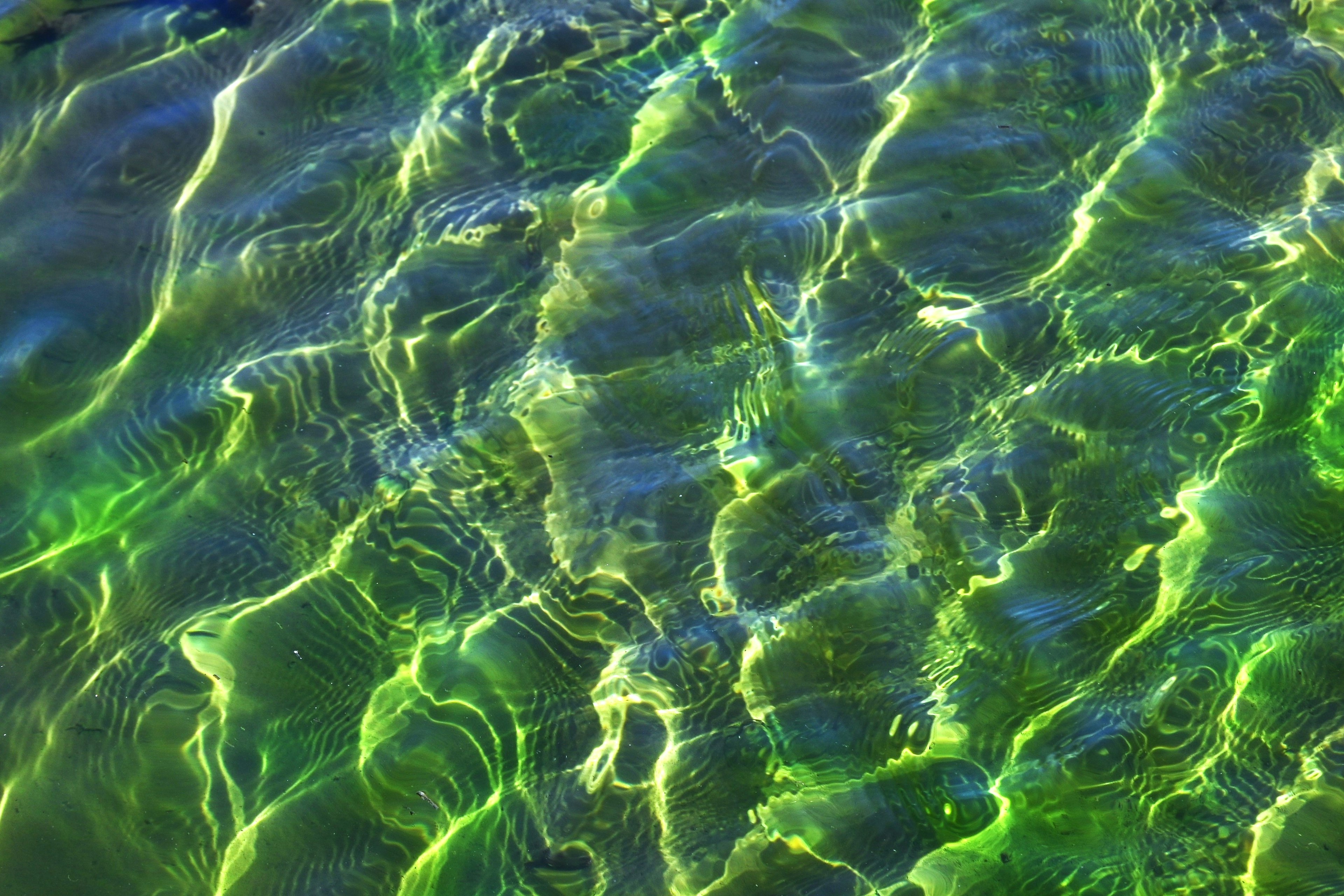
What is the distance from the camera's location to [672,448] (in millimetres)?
3760

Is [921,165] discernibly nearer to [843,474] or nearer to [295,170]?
[843,474]

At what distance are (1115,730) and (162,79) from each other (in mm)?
4344

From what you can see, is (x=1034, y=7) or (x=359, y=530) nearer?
(x=359, y=530)

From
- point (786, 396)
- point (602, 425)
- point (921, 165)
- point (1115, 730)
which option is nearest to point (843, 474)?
point (786, 396)

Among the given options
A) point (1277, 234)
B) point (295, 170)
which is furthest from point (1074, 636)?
point (295, 170)

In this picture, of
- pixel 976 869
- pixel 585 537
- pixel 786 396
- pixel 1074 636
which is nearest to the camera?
→ pixel 976 869

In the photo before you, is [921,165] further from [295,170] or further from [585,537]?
[295,170]

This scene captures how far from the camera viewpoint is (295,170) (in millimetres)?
4352

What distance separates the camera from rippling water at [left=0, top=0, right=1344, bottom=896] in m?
3.13

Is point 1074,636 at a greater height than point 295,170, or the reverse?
point 295,170

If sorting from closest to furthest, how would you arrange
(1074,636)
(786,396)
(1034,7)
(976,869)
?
1. (976,869)
2. (1074,636)
3. (786,396)
4. (1034,7)

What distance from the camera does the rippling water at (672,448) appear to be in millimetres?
3135

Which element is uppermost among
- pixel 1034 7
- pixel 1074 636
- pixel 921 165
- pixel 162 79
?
pixel 162 79

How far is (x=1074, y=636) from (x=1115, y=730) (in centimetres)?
30
